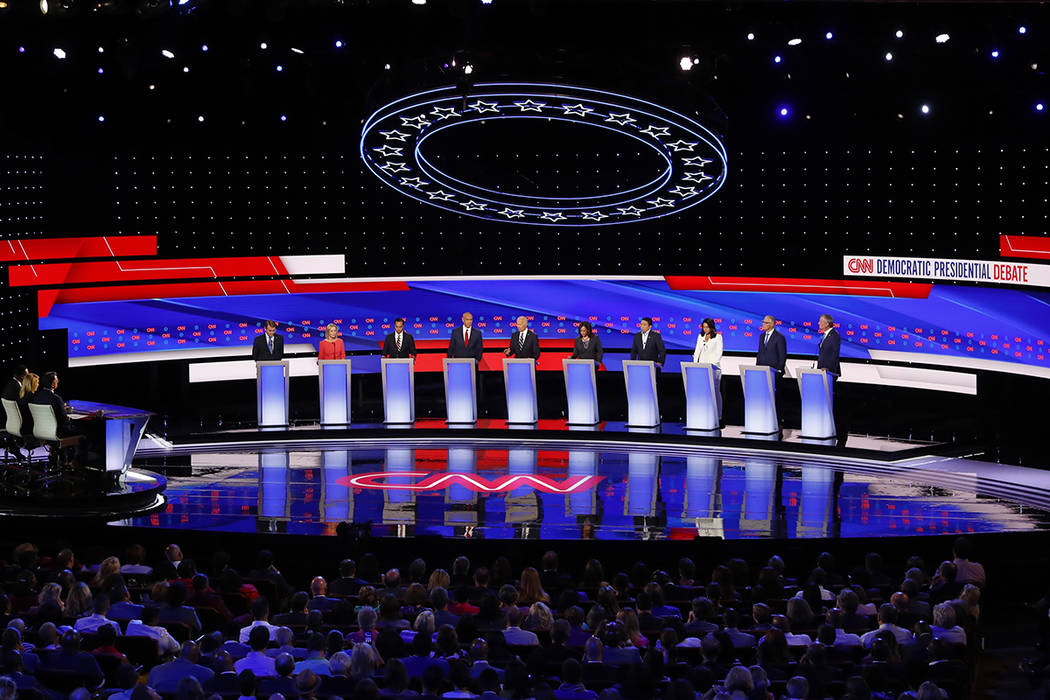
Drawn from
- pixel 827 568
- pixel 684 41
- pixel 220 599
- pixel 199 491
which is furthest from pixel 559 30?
pixel 220 599

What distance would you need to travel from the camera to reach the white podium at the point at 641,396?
14.5 m

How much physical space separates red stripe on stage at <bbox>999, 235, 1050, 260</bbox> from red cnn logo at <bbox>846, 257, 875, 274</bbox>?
6.11 feet

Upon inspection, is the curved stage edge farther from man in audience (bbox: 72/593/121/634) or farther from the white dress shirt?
man in audience (bbox: 72/593/121/634)

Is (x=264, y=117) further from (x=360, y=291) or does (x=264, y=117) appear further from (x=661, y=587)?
(x=661, y=587)

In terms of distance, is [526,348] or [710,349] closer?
[710,349]

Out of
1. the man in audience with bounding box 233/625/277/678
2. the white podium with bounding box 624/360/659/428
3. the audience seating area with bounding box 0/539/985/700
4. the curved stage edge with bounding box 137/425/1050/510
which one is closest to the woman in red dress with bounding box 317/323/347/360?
the curved stage edge with bounding box 137/425/1050/510

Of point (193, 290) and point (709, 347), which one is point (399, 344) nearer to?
point (193, 290)

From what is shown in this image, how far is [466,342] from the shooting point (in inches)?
583

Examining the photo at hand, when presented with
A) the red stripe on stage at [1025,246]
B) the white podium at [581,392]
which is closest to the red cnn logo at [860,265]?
the red stripe on stage at [1025,246]

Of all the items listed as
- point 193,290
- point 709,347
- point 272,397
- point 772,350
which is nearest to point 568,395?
point 709,347

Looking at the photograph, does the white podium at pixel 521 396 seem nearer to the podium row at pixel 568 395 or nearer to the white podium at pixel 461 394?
the podium row at pixel 568 395

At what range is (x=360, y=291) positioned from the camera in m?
17.2

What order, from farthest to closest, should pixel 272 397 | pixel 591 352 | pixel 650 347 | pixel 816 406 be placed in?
pixel 272 397, pixel 591 352, pixel 650 347, pixel 816 406

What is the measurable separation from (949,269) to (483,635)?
32.5 feet
